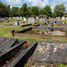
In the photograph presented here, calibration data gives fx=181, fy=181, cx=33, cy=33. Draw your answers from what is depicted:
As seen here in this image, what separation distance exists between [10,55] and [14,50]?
86cm

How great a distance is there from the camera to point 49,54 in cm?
1001

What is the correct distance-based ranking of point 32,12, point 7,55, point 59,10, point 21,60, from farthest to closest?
point 32,12, point 59,10, point 7,55, point 21,60

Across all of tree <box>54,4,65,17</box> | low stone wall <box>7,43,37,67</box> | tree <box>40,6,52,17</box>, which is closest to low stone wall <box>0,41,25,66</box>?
low stone wall <box>7,43,37,67</box>

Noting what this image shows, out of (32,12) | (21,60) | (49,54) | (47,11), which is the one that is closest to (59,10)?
(47,11)

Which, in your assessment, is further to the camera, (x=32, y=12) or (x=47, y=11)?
(x=47, y=11)

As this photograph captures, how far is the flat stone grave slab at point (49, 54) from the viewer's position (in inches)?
370

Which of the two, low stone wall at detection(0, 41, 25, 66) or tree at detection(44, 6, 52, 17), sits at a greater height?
low stone wall at detection(0, 41, 25, 66)

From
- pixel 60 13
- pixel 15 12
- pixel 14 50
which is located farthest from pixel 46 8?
pixel 14 50

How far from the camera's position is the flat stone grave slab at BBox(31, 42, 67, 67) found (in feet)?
30.9

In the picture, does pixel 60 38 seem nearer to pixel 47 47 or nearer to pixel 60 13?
pixel 47 47

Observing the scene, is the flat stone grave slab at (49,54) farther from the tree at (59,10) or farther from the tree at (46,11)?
the tree at (46,11)

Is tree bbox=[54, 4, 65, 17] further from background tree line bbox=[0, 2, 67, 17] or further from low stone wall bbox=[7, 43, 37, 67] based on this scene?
low stone wall bbox=[7, 43, 37, 67]

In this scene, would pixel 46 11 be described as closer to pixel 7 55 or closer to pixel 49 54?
pixel 7 55

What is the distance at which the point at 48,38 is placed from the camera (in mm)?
17984
